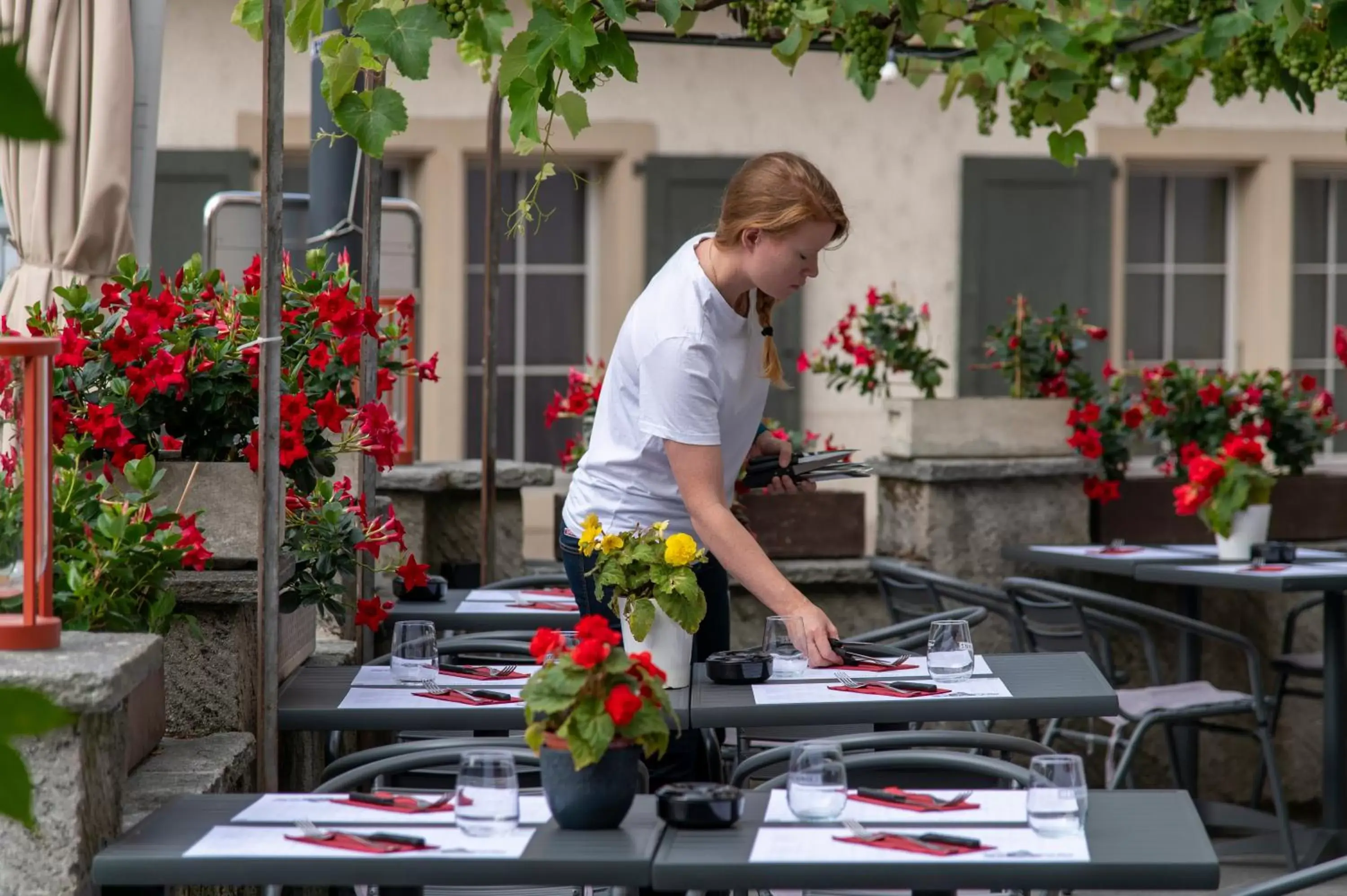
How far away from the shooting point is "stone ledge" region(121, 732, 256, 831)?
215cm

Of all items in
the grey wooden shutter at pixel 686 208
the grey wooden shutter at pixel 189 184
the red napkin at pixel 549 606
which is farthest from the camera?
the grey wooden shutter at pixel 686 208

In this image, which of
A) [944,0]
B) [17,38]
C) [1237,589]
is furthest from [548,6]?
[1237,589]

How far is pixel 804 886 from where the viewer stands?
1.72 meters

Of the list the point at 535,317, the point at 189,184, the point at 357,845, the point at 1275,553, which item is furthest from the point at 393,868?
the point at 535,317

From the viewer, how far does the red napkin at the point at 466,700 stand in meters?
2.60

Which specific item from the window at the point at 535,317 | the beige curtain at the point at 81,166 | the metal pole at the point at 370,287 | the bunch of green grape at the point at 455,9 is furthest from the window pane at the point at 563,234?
the bunch of green grape at the point at 455,9

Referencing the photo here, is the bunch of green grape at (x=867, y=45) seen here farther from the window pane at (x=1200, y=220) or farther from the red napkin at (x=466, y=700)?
the window pane at (x=1200, y=220)

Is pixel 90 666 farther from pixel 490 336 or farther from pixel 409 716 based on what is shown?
pixel 490 336

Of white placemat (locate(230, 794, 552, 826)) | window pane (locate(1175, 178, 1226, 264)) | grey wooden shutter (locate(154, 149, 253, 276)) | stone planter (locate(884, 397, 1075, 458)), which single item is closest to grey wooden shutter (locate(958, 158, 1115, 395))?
window pane (locate(1175, 178, 1226, 264))

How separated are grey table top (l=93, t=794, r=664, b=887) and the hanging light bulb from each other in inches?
115

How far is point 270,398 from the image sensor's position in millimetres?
2387

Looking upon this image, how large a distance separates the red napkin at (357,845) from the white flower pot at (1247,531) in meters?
3.79

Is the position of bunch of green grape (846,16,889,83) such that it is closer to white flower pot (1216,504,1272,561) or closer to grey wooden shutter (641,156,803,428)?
white flower pot (1216,504,1272,561)

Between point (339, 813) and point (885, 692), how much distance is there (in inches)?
37.4
